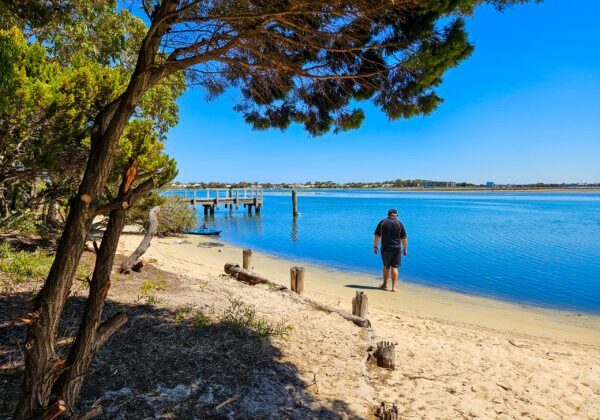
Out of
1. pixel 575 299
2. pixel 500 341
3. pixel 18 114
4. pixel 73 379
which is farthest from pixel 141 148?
pixel 575 299

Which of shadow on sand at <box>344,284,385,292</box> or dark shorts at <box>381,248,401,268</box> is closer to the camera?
dark shorts at <box>381,248,401,268</box>

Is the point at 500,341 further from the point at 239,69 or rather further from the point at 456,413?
the point at 239,69

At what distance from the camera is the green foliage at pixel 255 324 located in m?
5.03

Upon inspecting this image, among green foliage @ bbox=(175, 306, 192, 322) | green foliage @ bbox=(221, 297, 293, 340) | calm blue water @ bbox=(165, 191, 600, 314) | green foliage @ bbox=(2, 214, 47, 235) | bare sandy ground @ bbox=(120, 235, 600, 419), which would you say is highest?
green foliage @ bbox=(2, 214, 47, 235)

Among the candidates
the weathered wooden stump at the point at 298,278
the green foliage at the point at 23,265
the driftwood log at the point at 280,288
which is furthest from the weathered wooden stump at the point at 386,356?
the green foliage at the point at 23,265

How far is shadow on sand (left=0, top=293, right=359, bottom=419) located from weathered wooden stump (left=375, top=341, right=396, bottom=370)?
1.38 meters

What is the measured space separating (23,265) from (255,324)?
185 inches

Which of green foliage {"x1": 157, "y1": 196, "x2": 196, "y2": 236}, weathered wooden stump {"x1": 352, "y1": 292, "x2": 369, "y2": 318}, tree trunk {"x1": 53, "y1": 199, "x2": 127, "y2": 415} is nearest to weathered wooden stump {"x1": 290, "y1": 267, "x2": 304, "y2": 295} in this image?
weathered wooden stump {"x1": 352, "y1": 292, "x2": 369, "y2": 318}

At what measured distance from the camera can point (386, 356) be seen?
16.2ft

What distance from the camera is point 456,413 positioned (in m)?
3.96

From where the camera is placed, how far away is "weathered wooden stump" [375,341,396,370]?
16.1 ft

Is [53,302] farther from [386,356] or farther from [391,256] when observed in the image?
[391,256]

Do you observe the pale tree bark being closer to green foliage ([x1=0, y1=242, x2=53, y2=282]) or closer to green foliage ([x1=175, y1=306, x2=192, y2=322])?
green foliage ([x1=175, y1=306, x2=192, y2=322])

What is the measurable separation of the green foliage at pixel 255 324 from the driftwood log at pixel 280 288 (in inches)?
52.2
